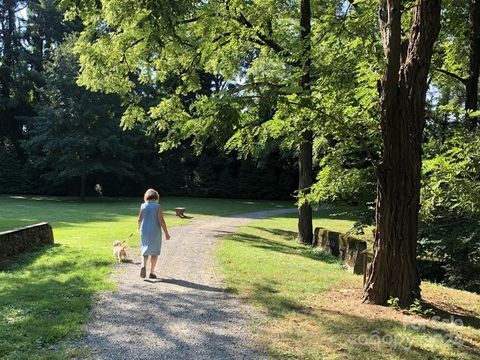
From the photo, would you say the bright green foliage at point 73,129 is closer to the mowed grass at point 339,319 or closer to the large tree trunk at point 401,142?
the mowed grass at point 339,319

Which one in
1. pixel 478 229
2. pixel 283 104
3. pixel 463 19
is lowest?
pixel 478 229

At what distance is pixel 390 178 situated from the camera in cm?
705

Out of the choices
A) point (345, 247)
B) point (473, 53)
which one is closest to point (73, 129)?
point (345, 247)

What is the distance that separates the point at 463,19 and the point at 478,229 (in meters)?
7.17

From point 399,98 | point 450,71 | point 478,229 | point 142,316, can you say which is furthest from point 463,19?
point 142,316

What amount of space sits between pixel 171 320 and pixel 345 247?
7444 mm

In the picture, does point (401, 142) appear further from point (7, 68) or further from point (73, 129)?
point (7, 68)

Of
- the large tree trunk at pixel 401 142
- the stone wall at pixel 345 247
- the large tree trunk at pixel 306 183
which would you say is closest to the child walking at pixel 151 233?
the large tree trunk at pixel 401 142

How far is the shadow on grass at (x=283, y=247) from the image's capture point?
13.5m

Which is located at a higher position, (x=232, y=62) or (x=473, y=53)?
(x=232, y=62)

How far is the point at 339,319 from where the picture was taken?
6.21 metres

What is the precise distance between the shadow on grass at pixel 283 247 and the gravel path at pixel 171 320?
4.69 meters

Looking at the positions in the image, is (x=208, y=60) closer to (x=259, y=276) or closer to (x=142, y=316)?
(x=259, y=276)

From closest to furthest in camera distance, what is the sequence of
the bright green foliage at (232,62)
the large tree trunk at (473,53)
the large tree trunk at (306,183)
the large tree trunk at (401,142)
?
the large tree trunk at (401,142) → the bright green foliage at (232,62) → the large tree trunk at (473,53) → the large tree trunk at (306,183)
